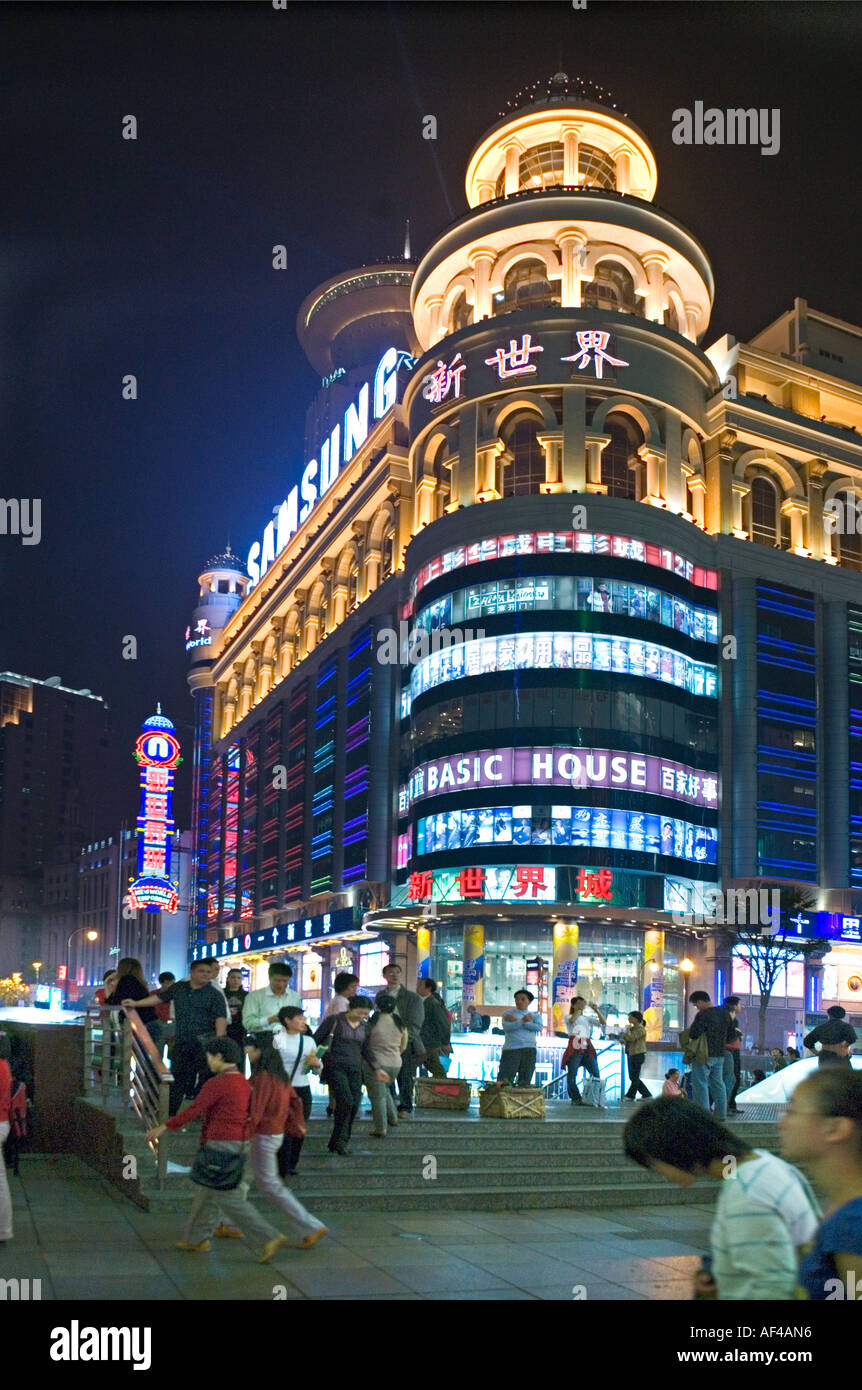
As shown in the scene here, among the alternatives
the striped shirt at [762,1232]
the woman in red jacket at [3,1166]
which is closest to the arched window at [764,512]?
the woman in red jacket at [3,1166]

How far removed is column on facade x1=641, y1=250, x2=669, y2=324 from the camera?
69.8 m

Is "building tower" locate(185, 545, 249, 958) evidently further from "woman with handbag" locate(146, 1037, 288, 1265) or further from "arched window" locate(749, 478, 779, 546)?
"woman with handbag" locate(146, 1037, 288, 1265)

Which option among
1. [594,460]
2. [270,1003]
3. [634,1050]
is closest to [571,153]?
[594,460]

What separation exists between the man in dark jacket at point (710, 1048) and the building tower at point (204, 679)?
10743cm

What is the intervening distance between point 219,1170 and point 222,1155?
12cm

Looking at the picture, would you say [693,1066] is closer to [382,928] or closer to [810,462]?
[382,928]

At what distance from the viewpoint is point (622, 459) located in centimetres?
6900

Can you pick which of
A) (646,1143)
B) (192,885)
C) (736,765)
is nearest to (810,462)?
(736,765)

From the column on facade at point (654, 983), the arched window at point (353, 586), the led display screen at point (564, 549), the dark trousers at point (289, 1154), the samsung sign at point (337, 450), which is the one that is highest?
the samsung sign at point (337, 450)

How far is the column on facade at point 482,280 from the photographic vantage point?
6994 centimetres

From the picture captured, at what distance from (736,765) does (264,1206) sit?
55414mm

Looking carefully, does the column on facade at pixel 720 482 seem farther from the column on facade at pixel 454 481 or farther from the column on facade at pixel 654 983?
the column on facade at pixel 654 983

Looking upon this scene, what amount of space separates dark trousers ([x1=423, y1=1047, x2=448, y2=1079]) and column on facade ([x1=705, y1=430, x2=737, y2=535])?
54206 millimetres

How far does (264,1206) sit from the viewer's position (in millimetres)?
13672
